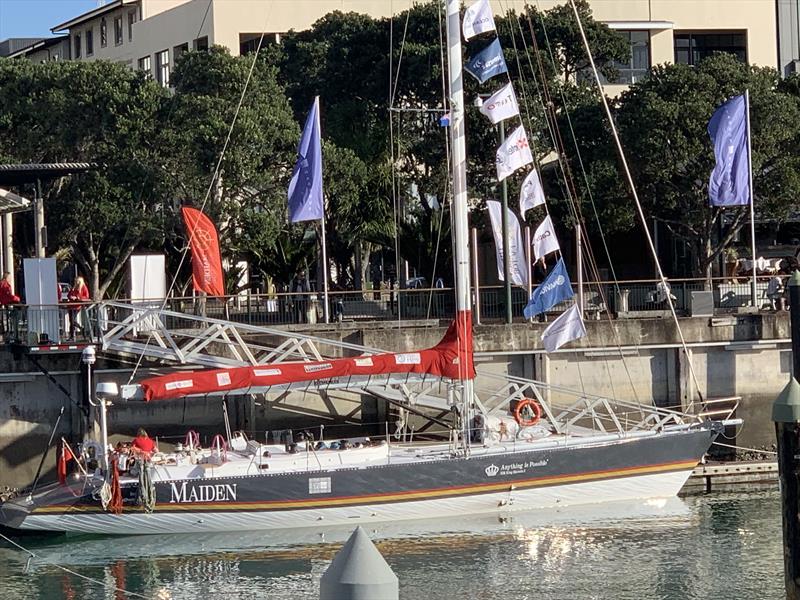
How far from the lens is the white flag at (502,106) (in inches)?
1173

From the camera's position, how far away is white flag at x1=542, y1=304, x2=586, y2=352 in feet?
99.8

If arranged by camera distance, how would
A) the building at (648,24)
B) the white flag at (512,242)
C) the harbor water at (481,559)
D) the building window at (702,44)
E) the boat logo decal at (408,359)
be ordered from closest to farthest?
1. the harbor water at (481,559)
2. the boat logo decal at (408,359)
3. the white flag at (512,242)
4. the building at (648,24)
5. the building window at (702,44)

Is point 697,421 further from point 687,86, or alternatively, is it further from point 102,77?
point 102,77

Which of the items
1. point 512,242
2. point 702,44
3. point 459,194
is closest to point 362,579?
point 459,194

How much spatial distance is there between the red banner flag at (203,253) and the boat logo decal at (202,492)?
625cm

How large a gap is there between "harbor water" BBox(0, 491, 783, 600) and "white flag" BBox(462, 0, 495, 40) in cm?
1004

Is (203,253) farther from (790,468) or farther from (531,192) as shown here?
(790,468)

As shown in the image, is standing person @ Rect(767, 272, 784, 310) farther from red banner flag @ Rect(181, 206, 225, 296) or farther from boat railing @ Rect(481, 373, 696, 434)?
red banner flag @ Rect(181, 206, 225, 296)

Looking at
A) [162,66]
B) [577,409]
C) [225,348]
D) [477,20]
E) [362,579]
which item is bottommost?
[577,409]

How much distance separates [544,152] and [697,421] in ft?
55.9

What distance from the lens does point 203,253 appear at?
3309 centimetres

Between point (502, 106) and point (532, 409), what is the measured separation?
6.50m

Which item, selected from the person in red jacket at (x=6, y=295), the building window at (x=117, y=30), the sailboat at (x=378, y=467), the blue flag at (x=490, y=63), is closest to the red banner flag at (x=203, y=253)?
the sailboat at (x=378, y=467)

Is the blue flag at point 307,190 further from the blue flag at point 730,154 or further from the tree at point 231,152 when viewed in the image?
the blue flag at point 730,154
